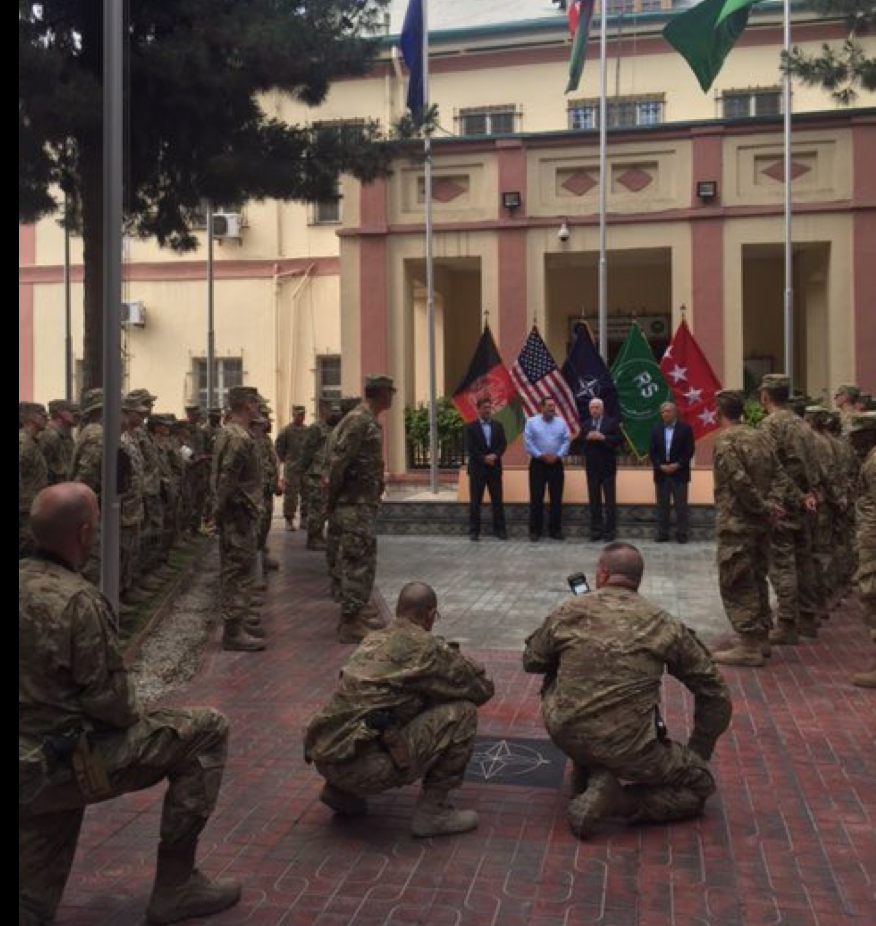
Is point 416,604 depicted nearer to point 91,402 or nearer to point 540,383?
point 91,402

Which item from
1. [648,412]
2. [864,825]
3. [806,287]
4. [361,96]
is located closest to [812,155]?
[806,287]

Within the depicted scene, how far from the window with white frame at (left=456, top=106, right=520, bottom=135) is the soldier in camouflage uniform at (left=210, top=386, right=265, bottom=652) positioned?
17394 millimetres

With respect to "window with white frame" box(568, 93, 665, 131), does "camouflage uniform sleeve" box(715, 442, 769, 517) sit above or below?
below

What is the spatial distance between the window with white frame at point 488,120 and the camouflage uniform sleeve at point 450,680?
838 inches

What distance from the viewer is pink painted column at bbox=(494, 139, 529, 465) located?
19.8 meters

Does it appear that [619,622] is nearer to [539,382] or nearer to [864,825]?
[864,825]

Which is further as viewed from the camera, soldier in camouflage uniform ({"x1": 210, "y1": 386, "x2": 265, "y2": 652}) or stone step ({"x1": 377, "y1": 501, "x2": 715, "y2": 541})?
stone step ({"x1": 377, "y1": 501, "x2": 715, "y2": 541})

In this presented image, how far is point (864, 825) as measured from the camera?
5035 mm

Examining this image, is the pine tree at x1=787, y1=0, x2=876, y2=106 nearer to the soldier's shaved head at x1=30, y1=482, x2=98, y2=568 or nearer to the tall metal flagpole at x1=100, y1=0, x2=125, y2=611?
the tall metal flagpole at x1=100, y1=0, x2=125, y2=611

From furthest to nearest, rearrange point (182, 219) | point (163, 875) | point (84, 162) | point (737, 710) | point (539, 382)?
point (539, 382), point (182, 219), point (84, 162), point (737, 710), point (163, 875)

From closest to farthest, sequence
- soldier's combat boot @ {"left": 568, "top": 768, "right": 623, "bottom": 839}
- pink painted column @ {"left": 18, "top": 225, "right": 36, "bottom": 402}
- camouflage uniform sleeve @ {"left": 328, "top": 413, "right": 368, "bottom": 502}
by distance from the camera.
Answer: pink painted column @ {"left": 18, "top": 225, "right": 36, "bottom": 402}
soldier's combat boot @ {"left": 568, "top": 768, "right": 623, "bottom": 839}
camouflage uniform sleeve @ {"left": 328, "top": 413, "right": 368, "bottom": 502}

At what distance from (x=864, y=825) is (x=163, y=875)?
320 cm

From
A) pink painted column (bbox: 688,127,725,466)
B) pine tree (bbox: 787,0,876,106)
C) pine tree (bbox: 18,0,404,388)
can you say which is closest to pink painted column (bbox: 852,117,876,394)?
pine tree (bbox: 787,0,876,106)

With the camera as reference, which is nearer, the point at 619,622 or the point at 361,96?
the point at 619,622
